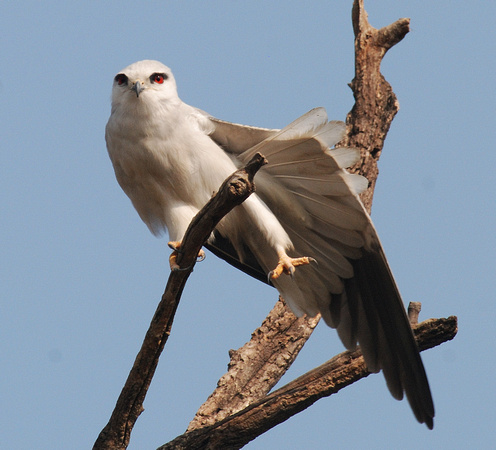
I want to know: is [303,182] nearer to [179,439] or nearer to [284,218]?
[284,218]

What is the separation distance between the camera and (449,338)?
158 inches

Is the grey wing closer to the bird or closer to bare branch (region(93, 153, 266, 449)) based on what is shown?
the bird

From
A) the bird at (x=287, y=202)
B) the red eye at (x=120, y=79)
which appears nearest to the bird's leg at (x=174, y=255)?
the bird at (x=287, y=202)

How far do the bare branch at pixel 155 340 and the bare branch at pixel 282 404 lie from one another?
13.1 inches

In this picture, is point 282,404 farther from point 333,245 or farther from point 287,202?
point 287,202

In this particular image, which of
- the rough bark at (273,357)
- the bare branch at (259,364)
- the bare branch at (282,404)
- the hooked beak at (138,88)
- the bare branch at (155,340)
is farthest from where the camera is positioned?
the bare branch at (259,364)

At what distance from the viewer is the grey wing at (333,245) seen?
14.9 ft

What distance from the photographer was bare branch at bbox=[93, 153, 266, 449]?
3.76 m

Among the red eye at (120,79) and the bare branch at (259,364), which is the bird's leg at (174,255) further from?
the red eye at (120,79)

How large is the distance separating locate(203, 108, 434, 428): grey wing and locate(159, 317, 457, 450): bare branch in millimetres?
466

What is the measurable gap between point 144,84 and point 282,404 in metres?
2.46

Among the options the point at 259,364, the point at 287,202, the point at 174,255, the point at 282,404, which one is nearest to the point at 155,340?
the point at 174,255

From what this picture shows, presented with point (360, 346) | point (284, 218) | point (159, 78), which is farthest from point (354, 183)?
point (159, 78)

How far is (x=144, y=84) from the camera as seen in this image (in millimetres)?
4918
